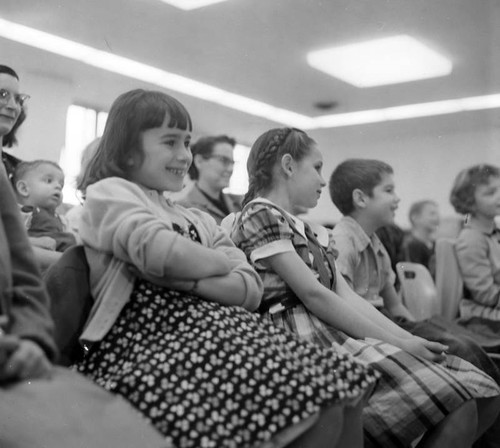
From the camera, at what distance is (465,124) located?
249 centimetres

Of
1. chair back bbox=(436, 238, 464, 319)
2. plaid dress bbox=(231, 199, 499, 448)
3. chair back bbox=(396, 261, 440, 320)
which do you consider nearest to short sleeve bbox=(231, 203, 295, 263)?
plaid dress bbox=(231, 199, 499, 448)

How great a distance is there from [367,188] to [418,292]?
0.63 m

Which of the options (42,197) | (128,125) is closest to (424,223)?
(42,197)

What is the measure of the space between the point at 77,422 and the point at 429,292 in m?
1.64

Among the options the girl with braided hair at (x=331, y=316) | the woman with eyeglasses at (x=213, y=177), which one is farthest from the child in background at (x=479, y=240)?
the woman with eyeglasses at (x=213, y=177)

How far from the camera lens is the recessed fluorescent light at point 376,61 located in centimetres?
197

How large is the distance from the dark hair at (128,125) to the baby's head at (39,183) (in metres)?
0.18

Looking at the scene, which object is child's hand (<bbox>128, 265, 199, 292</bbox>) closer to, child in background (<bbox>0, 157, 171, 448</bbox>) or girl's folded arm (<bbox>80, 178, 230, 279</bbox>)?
girl's folded arm (<bbox>80, 178, 230, 279</bbox>)

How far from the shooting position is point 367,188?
1.67 m

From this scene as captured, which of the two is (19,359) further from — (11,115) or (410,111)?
(410,111)

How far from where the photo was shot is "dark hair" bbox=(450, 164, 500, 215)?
224 centimetres

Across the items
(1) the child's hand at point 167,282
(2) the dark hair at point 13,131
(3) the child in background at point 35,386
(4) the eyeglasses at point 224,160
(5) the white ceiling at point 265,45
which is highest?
(5) the white ceiling at point 265,45

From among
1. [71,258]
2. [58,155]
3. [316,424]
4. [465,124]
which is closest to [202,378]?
[316,424]

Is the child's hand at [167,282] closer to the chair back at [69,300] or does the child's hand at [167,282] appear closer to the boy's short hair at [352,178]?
the chair back at [69,300]
